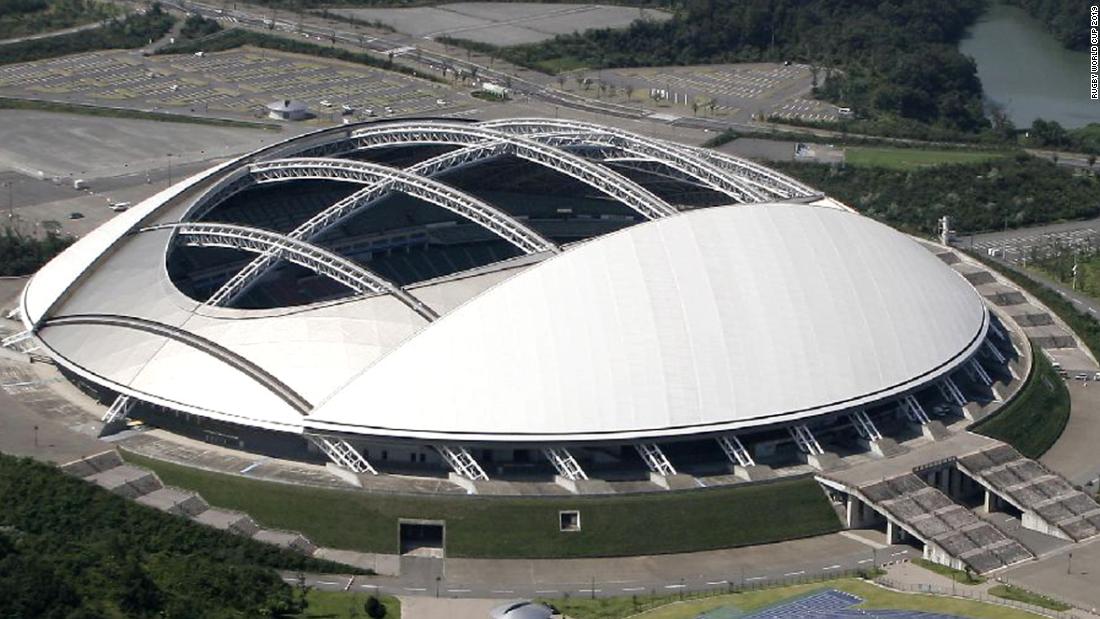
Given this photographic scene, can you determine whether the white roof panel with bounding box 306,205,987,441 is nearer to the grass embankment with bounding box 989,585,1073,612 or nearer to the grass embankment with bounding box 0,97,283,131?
the grass embankment with bounding box 989,585,1073,612

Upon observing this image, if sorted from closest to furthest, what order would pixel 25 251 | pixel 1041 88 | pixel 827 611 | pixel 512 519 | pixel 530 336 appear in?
pixel 827 611 → pixel 512 519 → pixel 530 336 → pixel 25 251 → pixel 1041 88

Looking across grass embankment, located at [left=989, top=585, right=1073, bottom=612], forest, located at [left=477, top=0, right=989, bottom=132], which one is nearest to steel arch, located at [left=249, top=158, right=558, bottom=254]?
→ grass embankment, located at [left=989, top=585, right=1073, bottom=612]

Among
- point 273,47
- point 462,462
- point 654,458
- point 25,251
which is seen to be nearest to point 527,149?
point 654,458

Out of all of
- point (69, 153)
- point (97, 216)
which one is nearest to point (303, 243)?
point (97, 216)

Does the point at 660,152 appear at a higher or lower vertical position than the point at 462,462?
higher

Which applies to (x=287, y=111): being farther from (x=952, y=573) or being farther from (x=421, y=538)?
(x=952, y=573)
